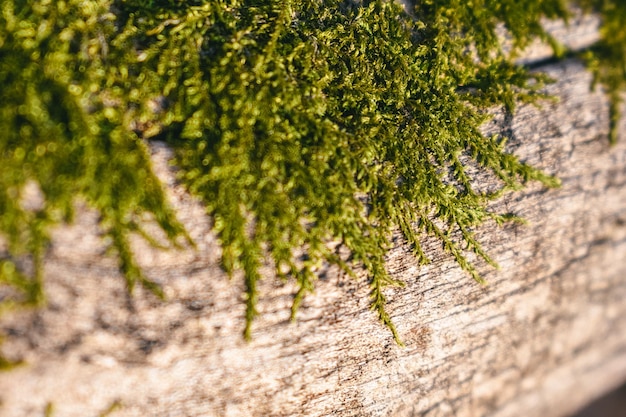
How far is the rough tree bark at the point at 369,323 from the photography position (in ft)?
3.80

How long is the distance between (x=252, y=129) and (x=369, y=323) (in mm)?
759

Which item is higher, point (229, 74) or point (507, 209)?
point (229, 74)

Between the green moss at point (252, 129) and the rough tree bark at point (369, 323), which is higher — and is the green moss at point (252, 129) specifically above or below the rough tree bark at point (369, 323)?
above

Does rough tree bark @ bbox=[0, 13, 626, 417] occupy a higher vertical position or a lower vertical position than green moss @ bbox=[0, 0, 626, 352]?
lower

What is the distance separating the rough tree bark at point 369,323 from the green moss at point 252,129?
0.06 meters

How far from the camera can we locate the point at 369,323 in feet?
4.81

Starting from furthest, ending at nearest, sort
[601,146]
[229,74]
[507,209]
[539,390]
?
[539,390]
[601,146]
[507,209]
[229,74]

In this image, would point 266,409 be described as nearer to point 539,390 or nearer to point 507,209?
point 507,209

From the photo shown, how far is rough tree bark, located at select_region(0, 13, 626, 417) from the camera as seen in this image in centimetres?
116

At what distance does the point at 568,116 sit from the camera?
194cm

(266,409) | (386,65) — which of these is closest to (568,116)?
(386,65)

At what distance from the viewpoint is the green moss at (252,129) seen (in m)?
1.14

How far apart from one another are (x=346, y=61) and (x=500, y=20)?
86 centimetres

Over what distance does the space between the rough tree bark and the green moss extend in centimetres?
6
